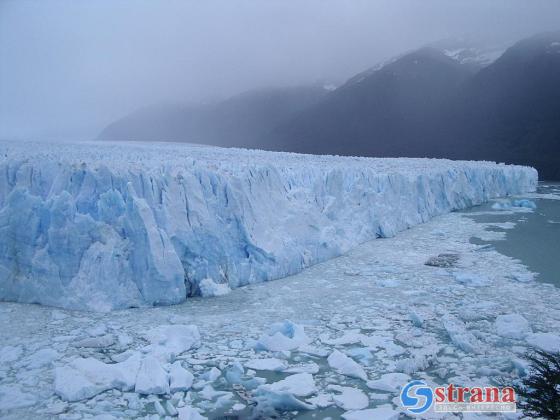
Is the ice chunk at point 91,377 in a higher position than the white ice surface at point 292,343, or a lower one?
higher

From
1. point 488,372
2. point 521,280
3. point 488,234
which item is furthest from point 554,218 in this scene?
point 488,372

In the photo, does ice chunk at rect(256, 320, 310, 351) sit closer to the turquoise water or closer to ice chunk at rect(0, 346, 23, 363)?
ice chunk at rect(0, 346, 23, 363)

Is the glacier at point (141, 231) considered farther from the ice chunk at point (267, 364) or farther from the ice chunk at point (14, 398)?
the ice chunk at point (267, 364)

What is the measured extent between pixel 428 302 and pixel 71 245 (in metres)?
4.69

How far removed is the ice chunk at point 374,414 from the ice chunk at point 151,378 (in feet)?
4.85

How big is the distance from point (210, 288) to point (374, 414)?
3.08 meters

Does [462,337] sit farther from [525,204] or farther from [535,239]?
[525,204]

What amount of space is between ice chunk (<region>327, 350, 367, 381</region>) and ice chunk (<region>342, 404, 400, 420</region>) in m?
0.47

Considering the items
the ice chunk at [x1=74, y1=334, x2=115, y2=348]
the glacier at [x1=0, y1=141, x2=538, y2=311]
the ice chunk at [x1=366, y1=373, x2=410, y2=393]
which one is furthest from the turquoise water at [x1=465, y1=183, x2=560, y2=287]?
the ice chunk at [x1=74, y1=334, x2=115, y2=348]

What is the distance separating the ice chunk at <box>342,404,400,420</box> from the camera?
297 centimetres

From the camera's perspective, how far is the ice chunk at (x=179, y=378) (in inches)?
131

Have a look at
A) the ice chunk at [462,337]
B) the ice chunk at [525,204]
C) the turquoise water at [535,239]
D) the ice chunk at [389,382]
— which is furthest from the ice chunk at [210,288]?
the ice chunk at [525,204]

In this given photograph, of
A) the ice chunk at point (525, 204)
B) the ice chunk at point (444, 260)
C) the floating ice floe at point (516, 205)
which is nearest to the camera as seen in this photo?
the ice chunk at point (444, 260)

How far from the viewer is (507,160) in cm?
3534
